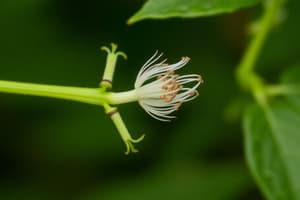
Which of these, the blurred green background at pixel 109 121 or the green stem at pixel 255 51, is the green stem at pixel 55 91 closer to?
the green stem at pixel 255 51

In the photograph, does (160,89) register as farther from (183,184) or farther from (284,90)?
(183,184)

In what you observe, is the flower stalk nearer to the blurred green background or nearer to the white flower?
the white flower

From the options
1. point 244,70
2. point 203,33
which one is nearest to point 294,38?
point 203,33

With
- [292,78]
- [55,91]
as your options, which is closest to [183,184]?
[292,78]

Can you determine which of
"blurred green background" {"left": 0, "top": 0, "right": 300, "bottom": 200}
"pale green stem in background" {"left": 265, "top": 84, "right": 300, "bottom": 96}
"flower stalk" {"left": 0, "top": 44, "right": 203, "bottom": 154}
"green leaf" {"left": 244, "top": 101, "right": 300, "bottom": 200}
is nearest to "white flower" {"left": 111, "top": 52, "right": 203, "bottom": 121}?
"flower stalk" {"left": 0, "top": 44, "right": 203, "bottom": 154}

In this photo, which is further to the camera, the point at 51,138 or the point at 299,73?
the point at 51,138

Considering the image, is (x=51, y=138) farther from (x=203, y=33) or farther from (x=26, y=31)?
(x=203, y=33)

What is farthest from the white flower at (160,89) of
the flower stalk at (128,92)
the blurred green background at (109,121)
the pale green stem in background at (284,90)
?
the blurred green background at (109,121)
